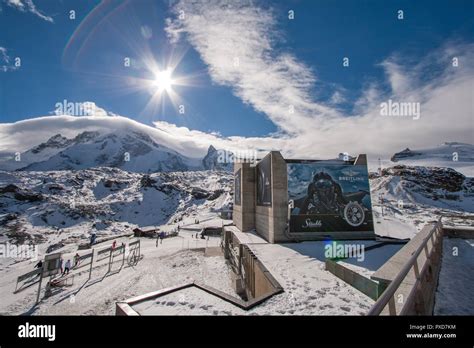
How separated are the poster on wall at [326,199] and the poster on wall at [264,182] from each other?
1.88 m

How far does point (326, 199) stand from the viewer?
65.3ft

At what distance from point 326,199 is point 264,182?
6.10m

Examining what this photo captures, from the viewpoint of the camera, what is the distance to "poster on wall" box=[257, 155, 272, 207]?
21.0 m

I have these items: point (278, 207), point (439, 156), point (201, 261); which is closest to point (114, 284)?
point (201, 261)

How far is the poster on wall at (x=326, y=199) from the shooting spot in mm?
19656

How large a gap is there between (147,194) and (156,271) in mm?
134364

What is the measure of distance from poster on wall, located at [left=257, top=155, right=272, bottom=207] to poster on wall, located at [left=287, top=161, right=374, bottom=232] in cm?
188

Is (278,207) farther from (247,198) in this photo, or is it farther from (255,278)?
(247,198)

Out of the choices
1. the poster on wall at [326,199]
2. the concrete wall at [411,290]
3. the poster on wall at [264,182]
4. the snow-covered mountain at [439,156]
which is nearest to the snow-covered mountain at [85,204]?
the poster on wall at [264,182]

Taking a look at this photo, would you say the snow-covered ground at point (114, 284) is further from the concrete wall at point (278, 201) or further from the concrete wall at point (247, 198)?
the concrete wall at point (247, 198)
